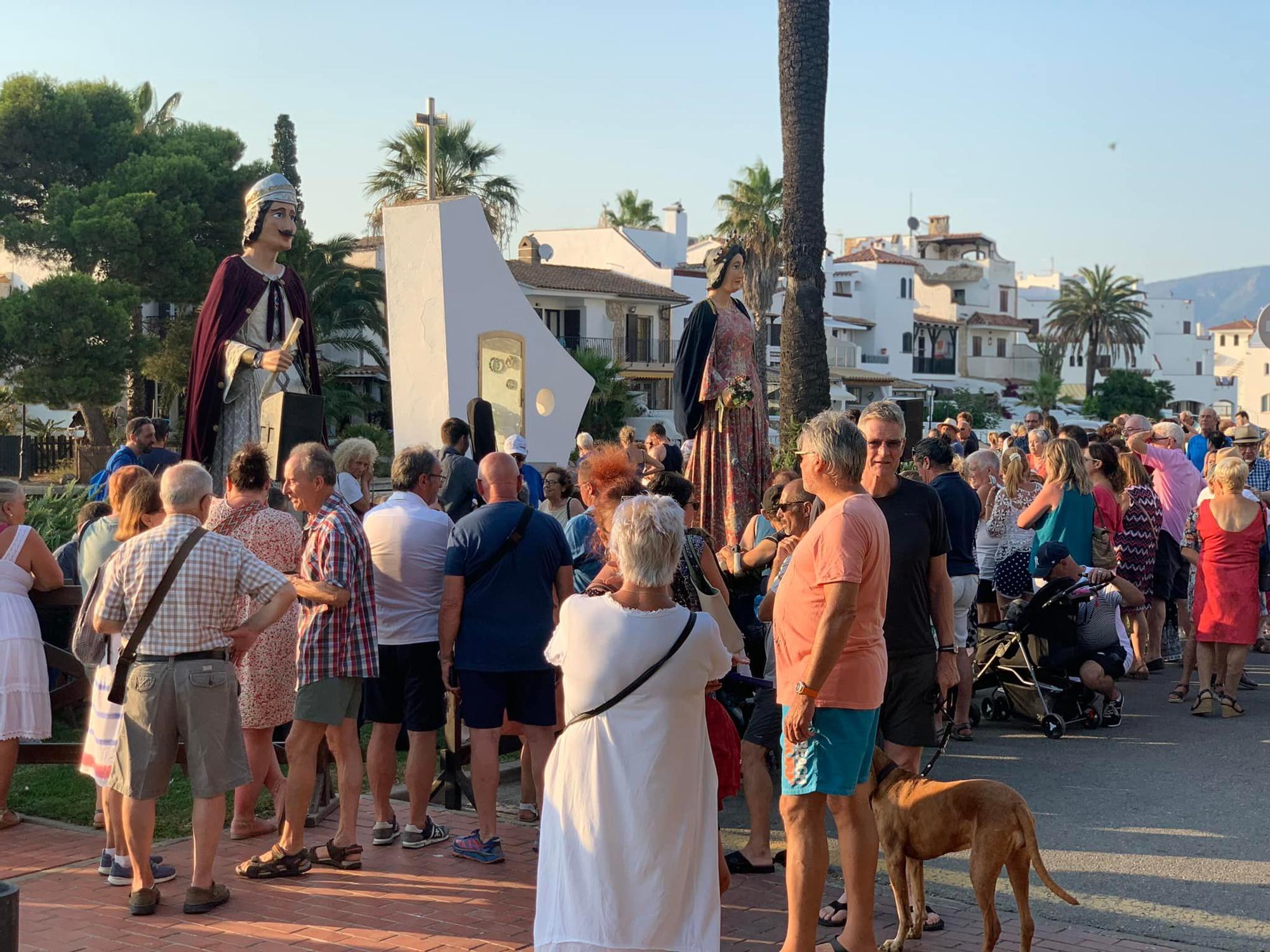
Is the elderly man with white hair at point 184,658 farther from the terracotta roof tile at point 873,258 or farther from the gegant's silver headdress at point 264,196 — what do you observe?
the terracotta roof tile at point 873,258

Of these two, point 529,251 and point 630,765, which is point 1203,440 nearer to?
point 630,765

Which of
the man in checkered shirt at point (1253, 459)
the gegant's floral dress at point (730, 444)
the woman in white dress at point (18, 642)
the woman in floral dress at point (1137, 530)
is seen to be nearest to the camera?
the woman in white dress at point (18, 642)

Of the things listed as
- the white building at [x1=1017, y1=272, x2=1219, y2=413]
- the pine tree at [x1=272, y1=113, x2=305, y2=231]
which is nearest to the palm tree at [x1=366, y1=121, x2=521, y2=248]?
the pine tree at [x1=272, y1=113, x2=305, y2=231]

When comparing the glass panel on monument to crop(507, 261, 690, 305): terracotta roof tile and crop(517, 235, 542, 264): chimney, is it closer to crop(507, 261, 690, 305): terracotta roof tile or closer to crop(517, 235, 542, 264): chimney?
crop(507, 261, 690, 305): terracotta roof tile

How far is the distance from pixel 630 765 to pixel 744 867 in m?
2.11

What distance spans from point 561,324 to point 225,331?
4777cm

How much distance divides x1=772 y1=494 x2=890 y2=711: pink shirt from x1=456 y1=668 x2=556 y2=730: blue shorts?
69.9 inches

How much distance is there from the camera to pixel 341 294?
140 ft

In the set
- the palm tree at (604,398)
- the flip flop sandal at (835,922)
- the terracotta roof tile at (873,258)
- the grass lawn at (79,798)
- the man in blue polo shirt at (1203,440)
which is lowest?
the flip flop sandal at (835,922)

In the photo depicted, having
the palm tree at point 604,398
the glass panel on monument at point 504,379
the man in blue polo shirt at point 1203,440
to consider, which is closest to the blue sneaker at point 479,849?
the man in blue polo shirt at point 1203,440

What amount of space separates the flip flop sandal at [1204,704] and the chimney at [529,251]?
1910 inches

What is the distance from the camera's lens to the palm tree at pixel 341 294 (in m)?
41.7

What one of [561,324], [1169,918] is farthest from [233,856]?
[561,324]

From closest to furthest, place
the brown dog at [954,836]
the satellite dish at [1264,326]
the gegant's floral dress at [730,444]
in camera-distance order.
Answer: the brown dog at [954,836], the gegant's floral dress at [730,444], the satellite dish at [1264,326]
